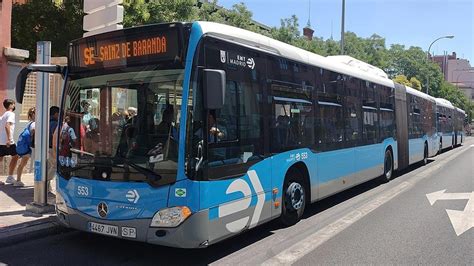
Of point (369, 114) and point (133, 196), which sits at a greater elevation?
point (369, 114)

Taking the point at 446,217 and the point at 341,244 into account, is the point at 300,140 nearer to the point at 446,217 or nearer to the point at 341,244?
the point at 341,244

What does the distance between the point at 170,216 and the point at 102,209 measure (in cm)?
94

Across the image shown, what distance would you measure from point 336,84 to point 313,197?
8.02ft

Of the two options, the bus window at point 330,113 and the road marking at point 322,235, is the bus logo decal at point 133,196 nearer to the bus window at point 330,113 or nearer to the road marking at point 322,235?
the road marking at point 322,235

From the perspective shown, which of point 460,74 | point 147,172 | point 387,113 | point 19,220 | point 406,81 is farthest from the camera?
point 460,74

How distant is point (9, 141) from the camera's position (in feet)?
33.8

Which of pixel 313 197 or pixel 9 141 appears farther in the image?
pixel 9 141

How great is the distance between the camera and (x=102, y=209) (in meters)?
5.54

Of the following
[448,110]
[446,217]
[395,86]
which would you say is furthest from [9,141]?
[448,110]

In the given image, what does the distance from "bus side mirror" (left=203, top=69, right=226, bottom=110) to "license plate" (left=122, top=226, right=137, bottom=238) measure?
1.65 meters

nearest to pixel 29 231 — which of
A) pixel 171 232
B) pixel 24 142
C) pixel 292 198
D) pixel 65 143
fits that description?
pixel 65 143

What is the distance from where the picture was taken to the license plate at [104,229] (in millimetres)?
5441

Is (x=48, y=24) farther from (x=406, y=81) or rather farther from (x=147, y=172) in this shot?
(x=406, y=81)

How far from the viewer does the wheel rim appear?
732cm
